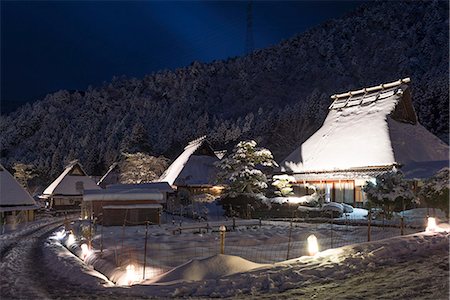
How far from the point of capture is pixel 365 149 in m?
29.4

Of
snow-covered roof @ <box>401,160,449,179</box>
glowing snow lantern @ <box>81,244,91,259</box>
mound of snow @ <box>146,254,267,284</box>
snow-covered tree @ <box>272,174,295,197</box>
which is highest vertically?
snow-covered roof @ <box>401,160,449,179</box>

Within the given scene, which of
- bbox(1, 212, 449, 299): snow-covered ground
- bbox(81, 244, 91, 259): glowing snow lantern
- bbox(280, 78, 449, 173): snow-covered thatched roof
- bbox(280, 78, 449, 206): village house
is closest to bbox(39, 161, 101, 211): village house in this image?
bbox(280, 78, 449, 173): snow-covered thatched roof

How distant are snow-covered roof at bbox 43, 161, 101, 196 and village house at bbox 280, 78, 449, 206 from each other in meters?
28.7

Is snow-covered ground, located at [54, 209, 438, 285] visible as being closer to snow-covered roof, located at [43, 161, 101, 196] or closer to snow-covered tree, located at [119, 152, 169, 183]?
snow-covered tree, located at [119, 152, 169, 183]

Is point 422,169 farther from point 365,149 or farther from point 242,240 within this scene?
point 242,240

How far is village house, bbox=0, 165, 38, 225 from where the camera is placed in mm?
32719

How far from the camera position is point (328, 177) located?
2967cm

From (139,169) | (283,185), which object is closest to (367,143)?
(283,185)

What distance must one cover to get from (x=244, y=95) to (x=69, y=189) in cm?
7685

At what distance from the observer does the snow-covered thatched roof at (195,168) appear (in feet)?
135

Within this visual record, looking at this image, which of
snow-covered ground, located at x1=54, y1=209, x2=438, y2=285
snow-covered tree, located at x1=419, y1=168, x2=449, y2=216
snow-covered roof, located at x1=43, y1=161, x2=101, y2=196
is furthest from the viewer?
snow-covered roof, located at x1=43, y1=161, x2=101, y2=196

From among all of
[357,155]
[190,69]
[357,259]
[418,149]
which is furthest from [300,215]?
[190,69]

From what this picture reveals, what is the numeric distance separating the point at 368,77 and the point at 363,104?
7821 centimetres

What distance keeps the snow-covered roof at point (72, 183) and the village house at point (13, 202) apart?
47.0ft
